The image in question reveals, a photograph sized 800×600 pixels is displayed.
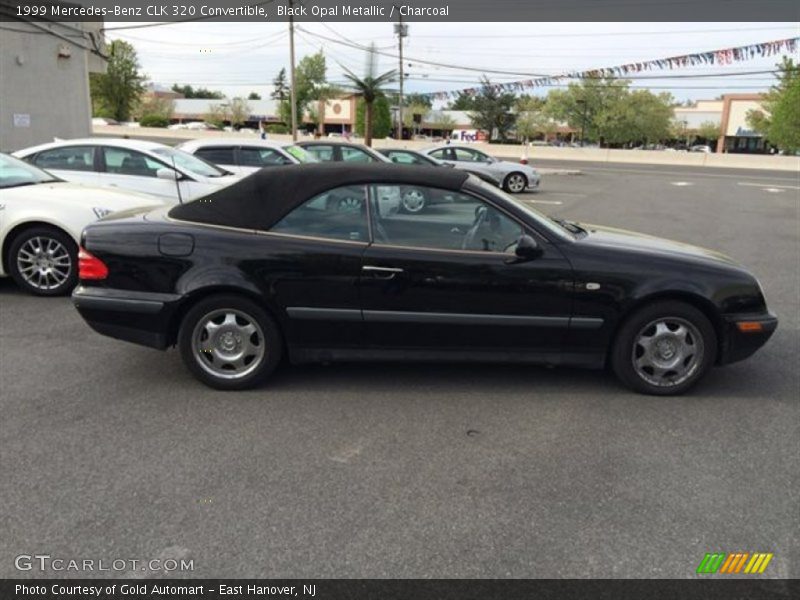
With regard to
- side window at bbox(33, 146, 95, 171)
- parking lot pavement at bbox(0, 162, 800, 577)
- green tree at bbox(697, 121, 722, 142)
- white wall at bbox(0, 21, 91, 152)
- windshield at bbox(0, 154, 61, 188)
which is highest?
green tree at bbox(697, 121, 722, 142)

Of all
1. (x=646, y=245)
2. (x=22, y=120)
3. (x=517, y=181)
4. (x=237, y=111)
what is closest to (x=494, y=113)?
(x=237, y=111)

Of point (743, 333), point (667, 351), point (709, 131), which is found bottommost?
point (667, 351)

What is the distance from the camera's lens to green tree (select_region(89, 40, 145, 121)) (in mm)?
60594

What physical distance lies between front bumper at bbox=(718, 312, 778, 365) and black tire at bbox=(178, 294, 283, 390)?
115 inches

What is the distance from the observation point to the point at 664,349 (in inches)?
164

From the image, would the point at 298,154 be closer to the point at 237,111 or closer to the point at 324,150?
the point at 324,150

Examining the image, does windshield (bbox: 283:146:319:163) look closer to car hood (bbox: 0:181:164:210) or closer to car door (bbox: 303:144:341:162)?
car door (bbox: 303:144:341:162)

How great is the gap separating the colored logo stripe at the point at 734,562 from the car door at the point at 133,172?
26.0 ft

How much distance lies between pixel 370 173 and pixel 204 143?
8.60 m

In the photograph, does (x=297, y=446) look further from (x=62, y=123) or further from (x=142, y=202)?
(x=62, y=123)

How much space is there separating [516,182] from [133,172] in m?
13.7

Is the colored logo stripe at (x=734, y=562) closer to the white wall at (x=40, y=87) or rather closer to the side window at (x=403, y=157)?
the side window at (x=403, y=157)

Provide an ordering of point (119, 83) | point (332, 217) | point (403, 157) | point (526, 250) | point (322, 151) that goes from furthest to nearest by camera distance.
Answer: point (119, 83) → point (403, 157) → point (322, 151) → point (332, 217) → point (526, 250)

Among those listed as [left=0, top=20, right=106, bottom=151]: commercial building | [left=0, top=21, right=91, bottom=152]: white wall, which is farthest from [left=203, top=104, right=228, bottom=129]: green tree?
[left=0, top=21, right=91, bottom=152]: white wall
